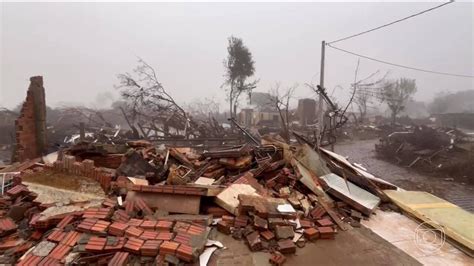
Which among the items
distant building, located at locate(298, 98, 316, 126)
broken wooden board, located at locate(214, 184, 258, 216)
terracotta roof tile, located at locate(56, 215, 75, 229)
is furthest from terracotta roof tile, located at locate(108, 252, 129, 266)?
distant building, located at locate(298, 98, 316, 126)

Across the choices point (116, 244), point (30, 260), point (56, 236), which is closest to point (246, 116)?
point (56, 236)

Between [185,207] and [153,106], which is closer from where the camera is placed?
[185,207]

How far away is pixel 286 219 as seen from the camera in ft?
14.7

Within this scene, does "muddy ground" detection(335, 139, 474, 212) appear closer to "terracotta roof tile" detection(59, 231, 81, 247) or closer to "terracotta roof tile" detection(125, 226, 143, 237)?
"terracotta roof tile" detection(125, 226, 143, 237)

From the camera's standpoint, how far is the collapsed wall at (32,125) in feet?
24.7

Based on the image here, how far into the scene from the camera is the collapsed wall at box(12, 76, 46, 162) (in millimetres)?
7527

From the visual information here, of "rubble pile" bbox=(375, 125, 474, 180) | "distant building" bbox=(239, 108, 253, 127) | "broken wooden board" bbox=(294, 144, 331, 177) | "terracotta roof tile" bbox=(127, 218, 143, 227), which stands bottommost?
"rubble pile" bbox=(375, 125, 474, 180)

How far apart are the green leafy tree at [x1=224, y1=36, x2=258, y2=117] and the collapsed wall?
16223 millimetres

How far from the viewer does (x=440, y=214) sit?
211 inches

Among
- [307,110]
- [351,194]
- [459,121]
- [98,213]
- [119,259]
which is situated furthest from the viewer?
[459,121]

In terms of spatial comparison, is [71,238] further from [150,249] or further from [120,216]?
[150,249]

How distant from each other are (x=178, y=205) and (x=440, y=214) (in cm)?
457

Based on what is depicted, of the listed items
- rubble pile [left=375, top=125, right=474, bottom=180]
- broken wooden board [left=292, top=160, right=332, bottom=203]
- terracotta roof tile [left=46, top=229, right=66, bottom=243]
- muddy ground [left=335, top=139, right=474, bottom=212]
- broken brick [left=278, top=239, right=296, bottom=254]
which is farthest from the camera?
rubble pile [left=375, top=125, right=474, bottom=180]

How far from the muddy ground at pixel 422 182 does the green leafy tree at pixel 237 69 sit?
10.6 metres
